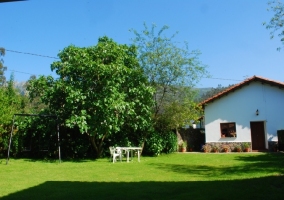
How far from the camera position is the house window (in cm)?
2466

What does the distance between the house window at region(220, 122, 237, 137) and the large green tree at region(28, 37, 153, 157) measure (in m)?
8.89

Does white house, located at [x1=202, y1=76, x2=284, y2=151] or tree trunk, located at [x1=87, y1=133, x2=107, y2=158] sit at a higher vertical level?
white house, located at [x1=202, y1=76, x2=284, y2=151]

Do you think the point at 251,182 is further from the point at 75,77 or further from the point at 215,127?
the point at 215,127

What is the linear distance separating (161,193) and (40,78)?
12423 mm

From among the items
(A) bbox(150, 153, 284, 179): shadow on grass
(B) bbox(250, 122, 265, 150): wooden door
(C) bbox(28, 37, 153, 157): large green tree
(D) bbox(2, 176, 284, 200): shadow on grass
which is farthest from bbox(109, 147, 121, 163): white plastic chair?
(B) bbox(250, 122, 265, 150): wooden door

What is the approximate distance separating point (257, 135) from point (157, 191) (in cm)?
1868

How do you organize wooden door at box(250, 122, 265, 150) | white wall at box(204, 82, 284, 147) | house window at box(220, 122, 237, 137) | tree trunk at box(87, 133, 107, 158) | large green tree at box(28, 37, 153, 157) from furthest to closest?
house window at box(220, 122, 237, 137), wooden door at box(250, 122, 265, 150), white wall at box(204, 82, 284, 147), tree trunk at box(87, 133, 107, 158), large green tree at box(28, 37, 153, 157)

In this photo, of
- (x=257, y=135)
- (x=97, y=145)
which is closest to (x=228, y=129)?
(x=257, y=135)

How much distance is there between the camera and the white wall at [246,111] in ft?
76.8

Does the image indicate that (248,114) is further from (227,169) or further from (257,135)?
(227,169)

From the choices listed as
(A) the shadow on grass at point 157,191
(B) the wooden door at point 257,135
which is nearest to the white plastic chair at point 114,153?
(A) the shadow on grass at point 157,191

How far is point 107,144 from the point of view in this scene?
19.4m

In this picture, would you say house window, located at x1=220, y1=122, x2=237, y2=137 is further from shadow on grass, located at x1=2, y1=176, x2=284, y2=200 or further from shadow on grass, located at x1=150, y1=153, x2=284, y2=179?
shadow on grass, located at x1=2, y1=176, x2=284, y2=200

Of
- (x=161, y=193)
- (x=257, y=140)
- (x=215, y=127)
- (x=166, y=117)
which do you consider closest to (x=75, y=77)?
(x=166, y=117)
